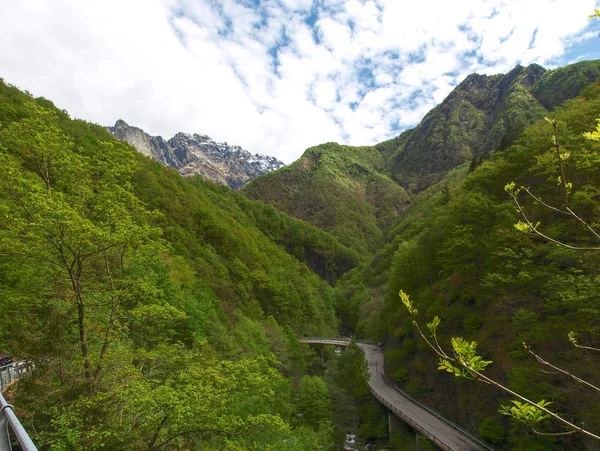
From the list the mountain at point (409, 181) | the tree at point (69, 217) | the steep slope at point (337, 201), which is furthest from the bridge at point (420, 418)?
the steep slope at point (337, 201)

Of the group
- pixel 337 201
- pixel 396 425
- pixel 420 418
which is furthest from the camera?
pixel 337 201

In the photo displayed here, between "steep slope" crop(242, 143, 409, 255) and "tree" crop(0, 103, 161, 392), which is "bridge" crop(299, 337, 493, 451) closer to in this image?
"tree" crop(0, 103, 161, 392)

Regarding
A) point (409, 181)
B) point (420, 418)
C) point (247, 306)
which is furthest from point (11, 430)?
point (409, 181)

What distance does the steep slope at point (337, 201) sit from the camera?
14138 centimetres

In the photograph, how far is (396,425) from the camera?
27.1 meters

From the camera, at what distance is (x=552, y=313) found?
19.2 meters

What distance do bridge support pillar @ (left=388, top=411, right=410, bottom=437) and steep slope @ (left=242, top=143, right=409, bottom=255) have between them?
330 feet

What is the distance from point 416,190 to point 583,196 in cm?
17322

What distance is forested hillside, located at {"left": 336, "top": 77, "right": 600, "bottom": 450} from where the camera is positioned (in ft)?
54.3

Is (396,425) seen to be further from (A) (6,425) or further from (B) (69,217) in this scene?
(A) (6,425)

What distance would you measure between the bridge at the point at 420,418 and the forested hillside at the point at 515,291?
0.87 meters

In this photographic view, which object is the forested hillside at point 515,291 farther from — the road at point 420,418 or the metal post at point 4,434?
the metal post at point 4,434

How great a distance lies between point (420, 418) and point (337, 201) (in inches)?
5481

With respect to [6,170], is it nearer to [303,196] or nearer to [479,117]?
[303,196]
